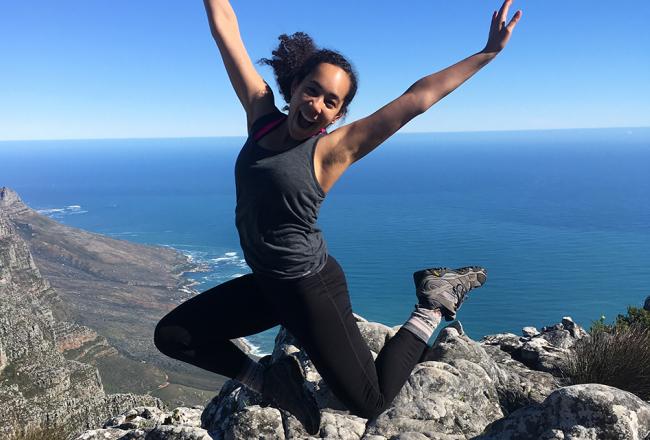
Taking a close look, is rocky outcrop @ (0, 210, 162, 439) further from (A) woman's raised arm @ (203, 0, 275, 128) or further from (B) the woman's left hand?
(B) the woman's left hand

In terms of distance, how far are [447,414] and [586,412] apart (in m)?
1.57

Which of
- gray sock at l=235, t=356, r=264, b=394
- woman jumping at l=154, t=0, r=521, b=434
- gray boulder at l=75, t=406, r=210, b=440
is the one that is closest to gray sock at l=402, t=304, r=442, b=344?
woman jumping at l=154, t=0, r=521, b=434

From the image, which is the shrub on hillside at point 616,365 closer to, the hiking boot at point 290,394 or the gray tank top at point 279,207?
the hiking boot at point 290,394

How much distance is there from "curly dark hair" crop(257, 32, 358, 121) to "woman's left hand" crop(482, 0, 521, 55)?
1.05 meters

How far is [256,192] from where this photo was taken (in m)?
3.71

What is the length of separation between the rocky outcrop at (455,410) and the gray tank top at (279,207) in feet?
7.93

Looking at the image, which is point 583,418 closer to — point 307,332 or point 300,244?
point 307,332

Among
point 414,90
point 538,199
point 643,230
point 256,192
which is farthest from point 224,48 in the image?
point 538,199

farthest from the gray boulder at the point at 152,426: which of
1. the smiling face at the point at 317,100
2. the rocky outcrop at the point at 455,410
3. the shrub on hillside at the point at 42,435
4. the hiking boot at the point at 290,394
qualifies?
the smiling face at the point at 317,100

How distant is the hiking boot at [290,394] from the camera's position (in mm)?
4934

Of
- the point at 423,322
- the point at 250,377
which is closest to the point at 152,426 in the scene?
the point at 250,377

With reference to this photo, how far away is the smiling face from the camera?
149 inches

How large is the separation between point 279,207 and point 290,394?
223cm

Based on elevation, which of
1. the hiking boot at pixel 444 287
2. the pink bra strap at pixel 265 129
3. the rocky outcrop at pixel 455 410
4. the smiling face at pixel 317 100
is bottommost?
the rocky outcrop at pixel 455 410
